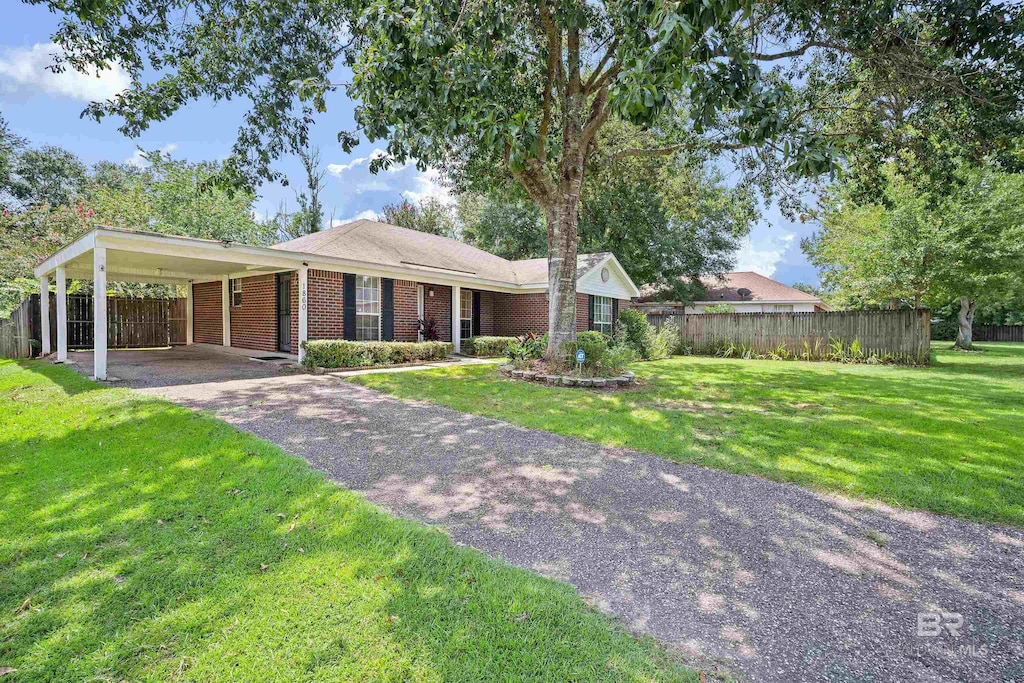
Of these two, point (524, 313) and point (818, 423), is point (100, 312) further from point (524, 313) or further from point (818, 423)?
point (524, 313)

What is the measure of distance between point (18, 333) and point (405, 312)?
11415 millimetres

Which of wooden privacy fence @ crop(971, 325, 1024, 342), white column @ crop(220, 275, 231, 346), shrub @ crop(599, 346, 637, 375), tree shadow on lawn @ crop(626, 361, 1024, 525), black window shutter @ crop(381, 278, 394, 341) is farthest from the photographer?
wooden privacy fence @ crop(971, 325, 1024, 342)

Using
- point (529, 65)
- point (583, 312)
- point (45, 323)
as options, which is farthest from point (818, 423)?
point (45, 323)

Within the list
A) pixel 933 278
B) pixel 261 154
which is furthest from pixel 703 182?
pixel 261 154

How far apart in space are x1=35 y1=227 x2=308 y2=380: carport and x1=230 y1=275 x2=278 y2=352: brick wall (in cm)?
33

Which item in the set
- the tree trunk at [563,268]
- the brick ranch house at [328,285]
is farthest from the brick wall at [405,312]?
the tree trunk at [563,268]

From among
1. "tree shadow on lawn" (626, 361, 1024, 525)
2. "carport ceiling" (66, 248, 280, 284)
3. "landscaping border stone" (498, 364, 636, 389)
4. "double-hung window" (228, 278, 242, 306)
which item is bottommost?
"tree shadow on lawn" (626, 361, 1024, 525)

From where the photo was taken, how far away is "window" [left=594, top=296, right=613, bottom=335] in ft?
60.6

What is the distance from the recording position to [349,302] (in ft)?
42.0

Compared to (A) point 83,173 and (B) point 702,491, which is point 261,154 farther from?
(A) point 83,173

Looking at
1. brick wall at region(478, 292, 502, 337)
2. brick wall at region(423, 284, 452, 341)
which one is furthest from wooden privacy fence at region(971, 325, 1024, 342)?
brick wall at region(423, 284, 452, 341)

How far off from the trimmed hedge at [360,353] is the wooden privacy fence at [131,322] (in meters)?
8.82

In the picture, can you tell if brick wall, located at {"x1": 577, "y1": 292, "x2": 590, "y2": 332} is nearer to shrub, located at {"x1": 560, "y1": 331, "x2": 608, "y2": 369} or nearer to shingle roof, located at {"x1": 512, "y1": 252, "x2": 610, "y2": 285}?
shingle roof, located at {"x1": 512, "y1": 252, "x2": 610, "y2": 285}

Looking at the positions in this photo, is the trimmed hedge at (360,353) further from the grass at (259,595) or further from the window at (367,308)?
the grass at (259,595)
